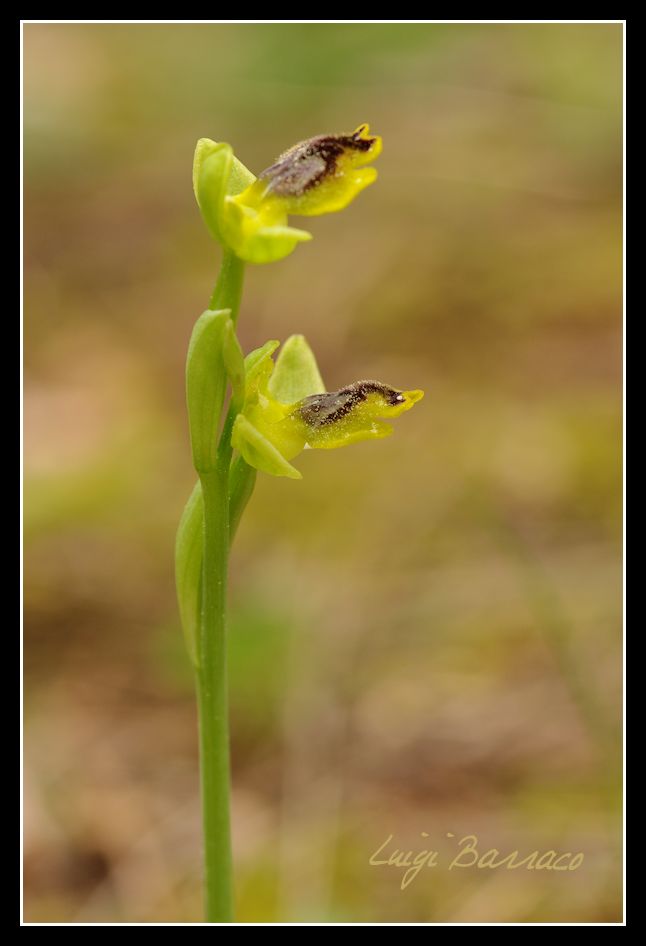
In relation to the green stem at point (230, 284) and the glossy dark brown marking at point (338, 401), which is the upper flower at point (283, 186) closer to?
the green stem at point (230, 284)

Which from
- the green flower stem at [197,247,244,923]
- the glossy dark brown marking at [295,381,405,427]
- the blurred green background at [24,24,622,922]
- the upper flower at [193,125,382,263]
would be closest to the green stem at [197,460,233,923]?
the green flower stem at [197,247,244,923]

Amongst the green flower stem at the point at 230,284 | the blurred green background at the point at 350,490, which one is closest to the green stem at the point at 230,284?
the green flower stem at the point at 230,284

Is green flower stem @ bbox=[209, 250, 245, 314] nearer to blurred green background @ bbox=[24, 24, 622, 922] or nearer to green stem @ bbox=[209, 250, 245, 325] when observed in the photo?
green stem @ bbox=[209, 250, 245, 325]

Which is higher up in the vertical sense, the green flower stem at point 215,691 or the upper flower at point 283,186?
the upper flower at point 283,186

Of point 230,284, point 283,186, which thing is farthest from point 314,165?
point 230,284

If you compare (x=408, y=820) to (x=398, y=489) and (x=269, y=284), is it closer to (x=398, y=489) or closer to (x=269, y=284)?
(x=398, y=489)

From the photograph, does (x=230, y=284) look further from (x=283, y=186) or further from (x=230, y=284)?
(x=283, y=186)

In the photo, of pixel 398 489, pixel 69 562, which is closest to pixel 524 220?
pixel 398 489

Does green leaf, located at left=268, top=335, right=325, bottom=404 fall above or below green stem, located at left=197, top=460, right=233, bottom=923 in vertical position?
above
